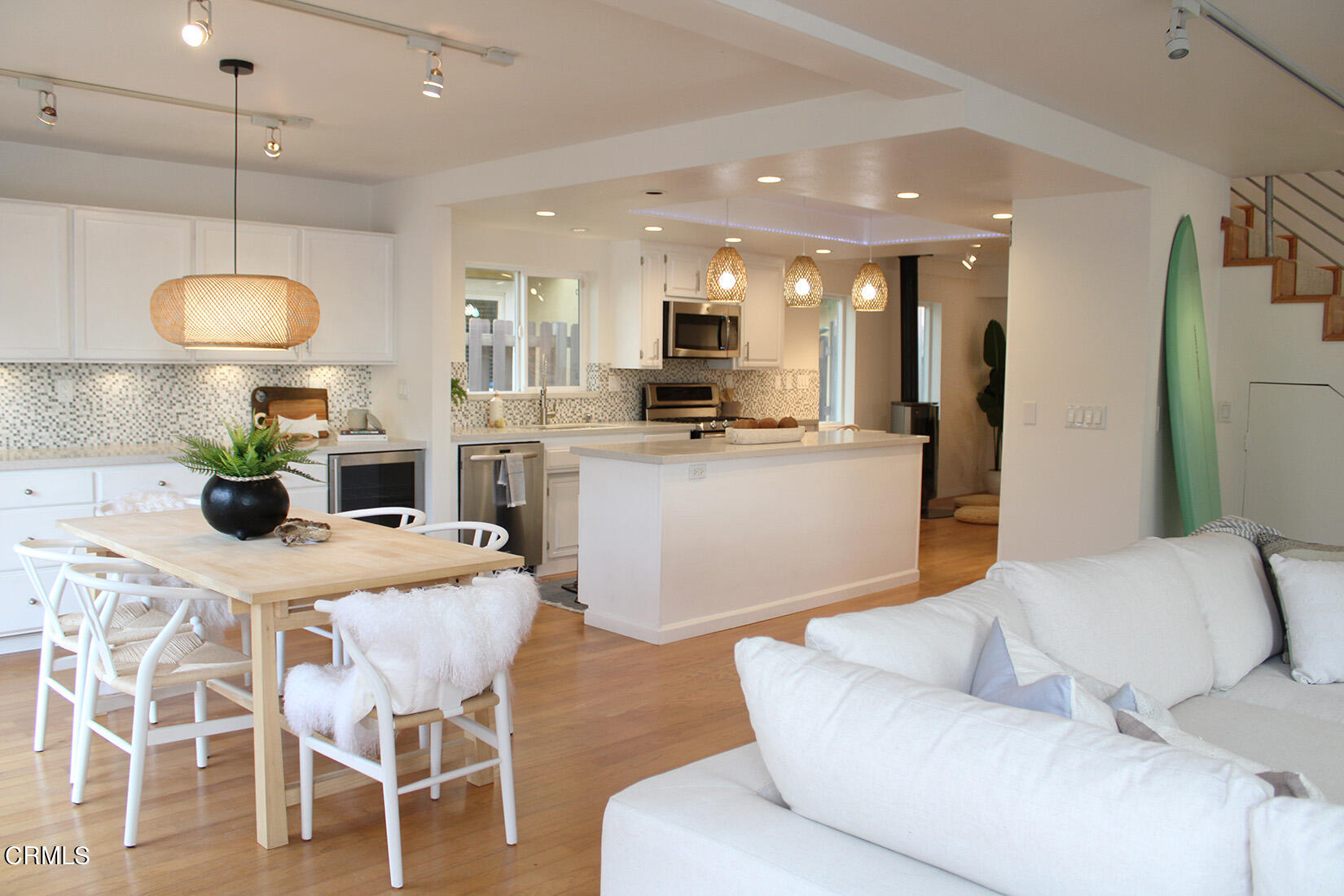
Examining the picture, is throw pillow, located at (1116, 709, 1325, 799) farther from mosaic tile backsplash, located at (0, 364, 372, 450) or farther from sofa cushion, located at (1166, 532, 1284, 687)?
mosaic tile backsplash, located at (0, 364, 372, 450)

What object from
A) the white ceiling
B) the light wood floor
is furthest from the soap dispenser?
the white ceiling

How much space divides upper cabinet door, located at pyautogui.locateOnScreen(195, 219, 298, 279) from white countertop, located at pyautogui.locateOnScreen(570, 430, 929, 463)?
212cm

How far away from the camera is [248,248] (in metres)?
5.72

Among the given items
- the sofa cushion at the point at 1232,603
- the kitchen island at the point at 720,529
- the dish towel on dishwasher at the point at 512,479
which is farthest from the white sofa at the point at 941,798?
the dish towel on dishwasher at the point at 512,479

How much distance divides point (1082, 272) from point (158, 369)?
5.17 meters

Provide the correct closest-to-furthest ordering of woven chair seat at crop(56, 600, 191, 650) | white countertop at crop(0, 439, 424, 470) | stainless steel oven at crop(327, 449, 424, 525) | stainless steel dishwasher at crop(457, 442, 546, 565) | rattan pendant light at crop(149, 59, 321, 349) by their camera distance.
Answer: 1. woven chair seat at crop(56, 600, 191, 650)
2. rattan pendant light at crop(149, 59, 321, 349)
3. white countertop at crop(0, 439, 424, 470)
4. stainless steel oven at crop(327, 449, 424, 525)
5. stainless steel dishwasher at crop(457, 442, 546, 565)

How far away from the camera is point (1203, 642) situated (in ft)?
9.46

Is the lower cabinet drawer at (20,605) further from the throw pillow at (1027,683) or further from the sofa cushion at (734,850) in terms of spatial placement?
the throw pillow at (1027,683)

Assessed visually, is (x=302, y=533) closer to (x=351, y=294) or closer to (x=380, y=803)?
(x=380, y=803)

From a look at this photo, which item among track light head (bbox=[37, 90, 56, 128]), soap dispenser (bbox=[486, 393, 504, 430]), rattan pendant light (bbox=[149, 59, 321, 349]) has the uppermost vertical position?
track light head (bbox=[37, 90, 56, 128])

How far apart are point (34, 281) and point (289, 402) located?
1.51 m

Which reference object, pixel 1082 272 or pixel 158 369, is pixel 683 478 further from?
pixel 158 369

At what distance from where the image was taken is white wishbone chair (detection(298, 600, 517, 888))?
2582mm

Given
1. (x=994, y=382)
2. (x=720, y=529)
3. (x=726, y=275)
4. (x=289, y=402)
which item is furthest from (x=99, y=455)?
(x=994, y=382)
